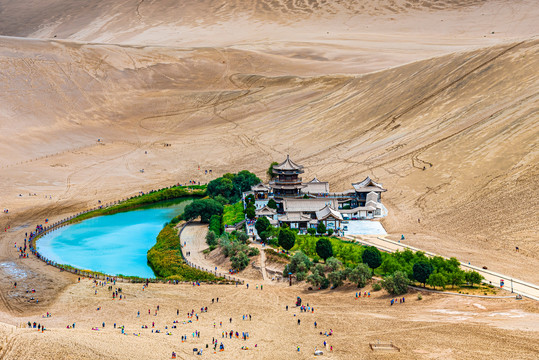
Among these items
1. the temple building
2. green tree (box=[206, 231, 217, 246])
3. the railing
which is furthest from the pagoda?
the railing

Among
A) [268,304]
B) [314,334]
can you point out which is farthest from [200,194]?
[314,334]

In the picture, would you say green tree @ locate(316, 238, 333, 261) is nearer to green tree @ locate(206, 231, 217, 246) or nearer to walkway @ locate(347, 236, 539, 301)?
walkway @ locate(347, 236, 539, 301)

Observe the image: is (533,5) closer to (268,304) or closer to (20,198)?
(20,198)

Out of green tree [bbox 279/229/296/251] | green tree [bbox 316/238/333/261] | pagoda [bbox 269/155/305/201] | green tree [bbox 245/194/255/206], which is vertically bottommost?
green tree [bbox 316/238/333/261]

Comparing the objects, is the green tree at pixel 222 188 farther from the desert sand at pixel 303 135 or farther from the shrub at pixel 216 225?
the desert sand at pixel 303 135

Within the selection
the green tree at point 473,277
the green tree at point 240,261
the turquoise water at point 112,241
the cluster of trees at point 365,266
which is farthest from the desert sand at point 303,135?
the green tree at point 240,261
